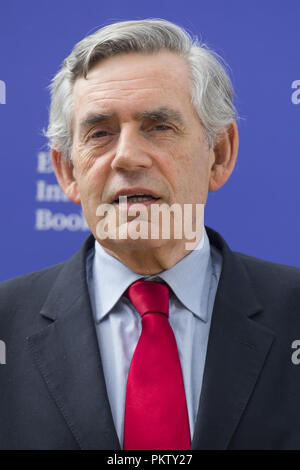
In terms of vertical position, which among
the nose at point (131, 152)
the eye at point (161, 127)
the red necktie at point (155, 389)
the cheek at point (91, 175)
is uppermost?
the eye at point (161, 127)

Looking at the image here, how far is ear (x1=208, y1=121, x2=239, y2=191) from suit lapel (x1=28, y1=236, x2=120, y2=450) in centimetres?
44

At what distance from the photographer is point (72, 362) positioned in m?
1.51

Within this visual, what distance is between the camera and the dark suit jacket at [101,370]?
56.2 inches

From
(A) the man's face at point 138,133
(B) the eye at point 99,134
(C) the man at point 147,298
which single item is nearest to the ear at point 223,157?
(C) the man at point 147,298

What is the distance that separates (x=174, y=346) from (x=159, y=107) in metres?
0.59

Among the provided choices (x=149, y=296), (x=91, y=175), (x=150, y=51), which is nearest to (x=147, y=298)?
(x=149, y=296)

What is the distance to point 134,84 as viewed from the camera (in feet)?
5.33

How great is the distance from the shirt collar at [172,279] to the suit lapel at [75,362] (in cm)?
4

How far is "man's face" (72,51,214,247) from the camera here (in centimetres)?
159

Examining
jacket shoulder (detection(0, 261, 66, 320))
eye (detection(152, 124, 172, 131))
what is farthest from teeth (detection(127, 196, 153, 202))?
jacket shoulder (detection(0, 261, 66, 320))

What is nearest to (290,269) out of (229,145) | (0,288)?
(229,145)

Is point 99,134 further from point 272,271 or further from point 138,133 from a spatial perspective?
point 272,271

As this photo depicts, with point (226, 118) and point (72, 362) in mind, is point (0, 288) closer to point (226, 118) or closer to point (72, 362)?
point (72, 362)

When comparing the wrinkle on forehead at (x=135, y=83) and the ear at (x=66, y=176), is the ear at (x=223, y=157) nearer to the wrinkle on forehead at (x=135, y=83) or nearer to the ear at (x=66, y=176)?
the wrinkle on forehead at (x=135, y=83)
